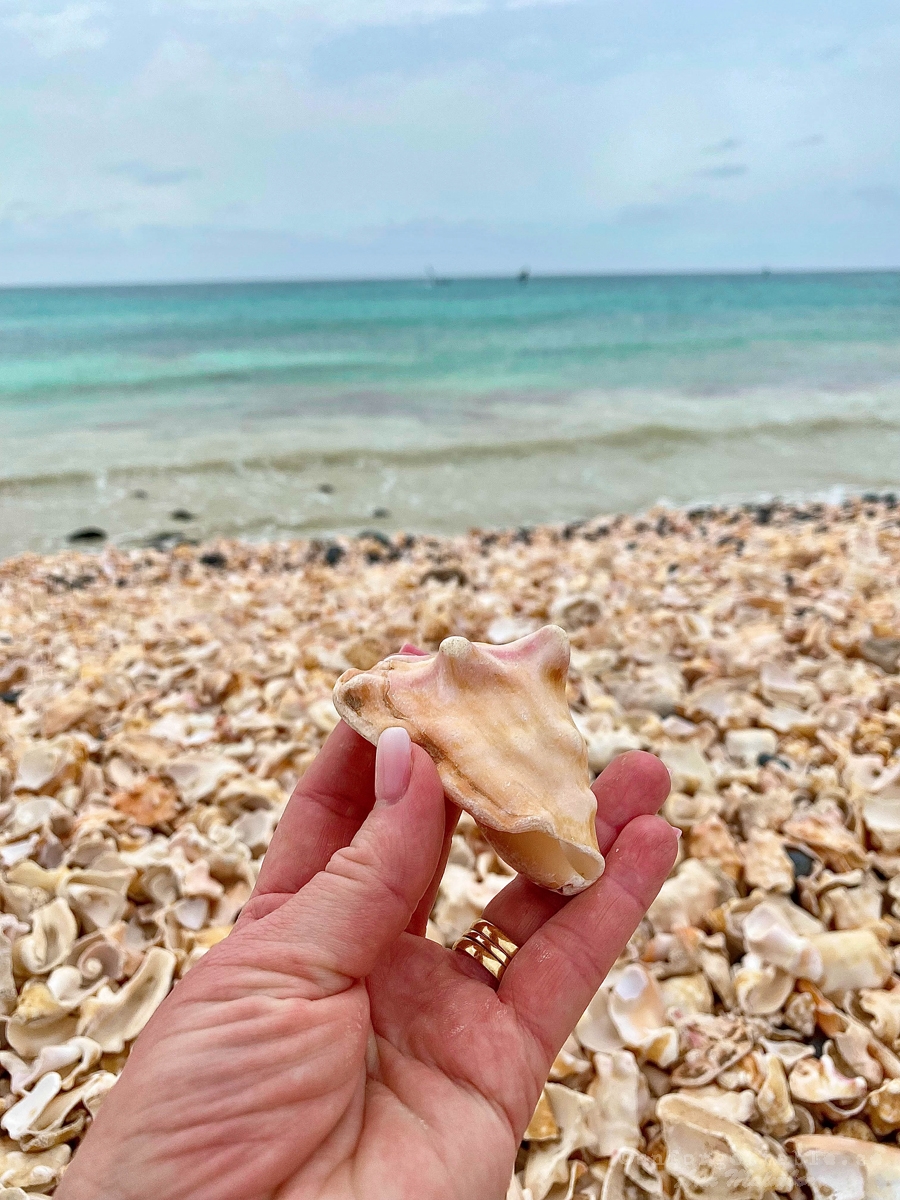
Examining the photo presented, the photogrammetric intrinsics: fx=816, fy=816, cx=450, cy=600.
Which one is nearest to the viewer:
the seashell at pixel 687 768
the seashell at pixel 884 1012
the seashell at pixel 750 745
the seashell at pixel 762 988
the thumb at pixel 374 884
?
the thumb at pixel 374 884

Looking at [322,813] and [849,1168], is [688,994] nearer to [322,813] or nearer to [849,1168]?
[849,1168]

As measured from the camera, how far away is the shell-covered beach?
5.78 ft

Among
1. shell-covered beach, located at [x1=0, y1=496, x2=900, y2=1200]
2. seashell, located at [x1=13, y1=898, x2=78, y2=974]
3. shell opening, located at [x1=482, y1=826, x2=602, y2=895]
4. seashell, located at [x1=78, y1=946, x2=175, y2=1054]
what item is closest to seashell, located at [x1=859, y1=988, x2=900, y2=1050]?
shell-covered beach, located at [x1=0, y1=496, x2=900, y2=1200]

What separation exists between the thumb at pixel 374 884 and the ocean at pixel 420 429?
7.27m

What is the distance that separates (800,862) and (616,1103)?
3.12ft

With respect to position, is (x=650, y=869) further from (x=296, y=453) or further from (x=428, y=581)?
(x=296, y=453)

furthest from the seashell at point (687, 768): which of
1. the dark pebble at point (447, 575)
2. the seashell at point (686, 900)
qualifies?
the dark pebble at point (447, 575)

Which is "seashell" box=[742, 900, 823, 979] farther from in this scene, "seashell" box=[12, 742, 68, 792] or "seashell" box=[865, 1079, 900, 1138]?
"seashell" box=[12, 742, 68, 792]

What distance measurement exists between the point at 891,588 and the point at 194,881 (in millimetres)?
4027

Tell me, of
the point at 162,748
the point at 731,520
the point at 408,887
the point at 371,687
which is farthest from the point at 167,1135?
the point at 731,520

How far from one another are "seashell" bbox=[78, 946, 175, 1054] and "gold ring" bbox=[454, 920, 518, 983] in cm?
79

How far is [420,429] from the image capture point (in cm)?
1362

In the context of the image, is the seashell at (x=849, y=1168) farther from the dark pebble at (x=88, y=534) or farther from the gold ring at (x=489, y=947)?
the dark pebble at (x=88, y=534)

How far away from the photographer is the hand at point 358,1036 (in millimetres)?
Answer: 1198
